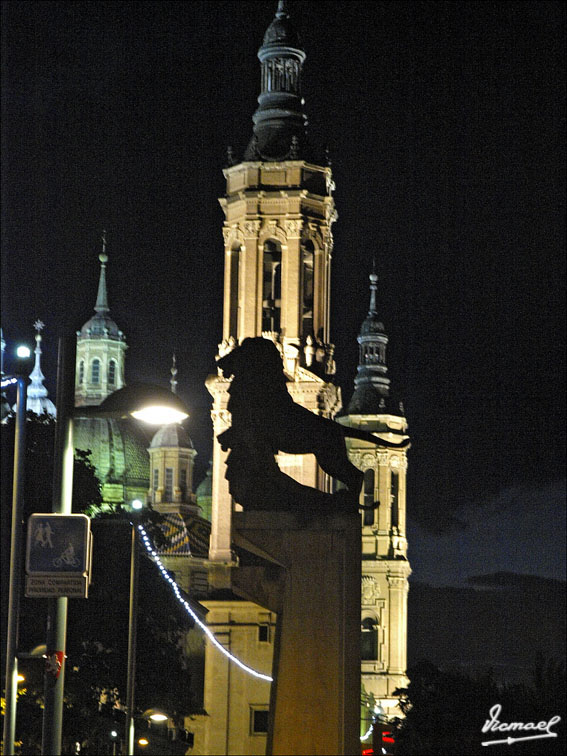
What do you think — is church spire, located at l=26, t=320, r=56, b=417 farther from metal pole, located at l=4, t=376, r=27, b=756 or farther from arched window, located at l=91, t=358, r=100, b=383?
metal pole, located at l=4, t=376, r=27, b=756

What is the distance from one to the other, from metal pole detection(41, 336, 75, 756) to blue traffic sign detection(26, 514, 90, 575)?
0.87 feet

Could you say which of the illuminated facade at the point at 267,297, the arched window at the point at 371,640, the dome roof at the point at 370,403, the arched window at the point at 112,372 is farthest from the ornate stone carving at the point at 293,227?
the arched window at the point at 112,372

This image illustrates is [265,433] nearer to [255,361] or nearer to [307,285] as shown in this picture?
[255,361]

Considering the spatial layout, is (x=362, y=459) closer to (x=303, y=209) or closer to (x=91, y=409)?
(x=303, y=209)

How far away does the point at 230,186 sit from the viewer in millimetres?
76938

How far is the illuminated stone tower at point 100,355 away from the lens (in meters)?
127

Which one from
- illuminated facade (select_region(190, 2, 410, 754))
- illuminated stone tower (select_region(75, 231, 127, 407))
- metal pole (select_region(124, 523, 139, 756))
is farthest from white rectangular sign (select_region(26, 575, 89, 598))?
illuminated stone tower (select_region(75, 231, 127, 407))

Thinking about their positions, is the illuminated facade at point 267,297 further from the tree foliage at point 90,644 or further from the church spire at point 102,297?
the church spire at point 102,297

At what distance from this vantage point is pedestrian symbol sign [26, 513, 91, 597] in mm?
17797

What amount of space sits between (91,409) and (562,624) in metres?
80.5

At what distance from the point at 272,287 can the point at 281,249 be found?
1833 mm

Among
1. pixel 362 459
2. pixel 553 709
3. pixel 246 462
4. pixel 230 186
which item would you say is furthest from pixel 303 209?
pixel 246 462

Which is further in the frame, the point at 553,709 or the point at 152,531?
the point at 152,531

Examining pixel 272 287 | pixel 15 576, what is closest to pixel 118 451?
pixel 272 287
